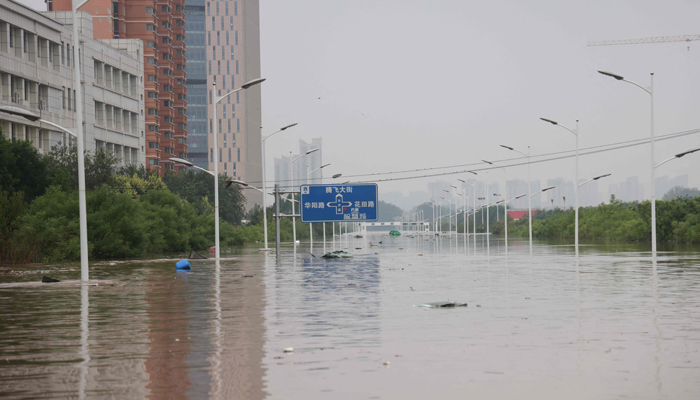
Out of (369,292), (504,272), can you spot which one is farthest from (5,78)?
(369,292)

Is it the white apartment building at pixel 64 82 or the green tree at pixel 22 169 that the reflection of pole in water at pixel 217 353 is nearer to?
the green tree at pixel 22 169

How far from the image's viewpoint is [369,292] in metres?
21.7

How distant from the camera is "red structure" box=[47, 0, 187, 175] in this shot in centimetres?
12000

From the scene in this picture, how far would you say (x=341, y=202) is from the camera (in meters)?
57.3

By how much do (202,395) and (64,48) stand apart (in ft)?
256

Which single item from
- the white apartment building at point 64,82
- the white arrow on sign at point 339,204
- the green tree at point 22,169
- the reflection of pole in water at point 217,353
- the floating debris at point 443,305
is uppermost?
the white apartment building at point 64,82

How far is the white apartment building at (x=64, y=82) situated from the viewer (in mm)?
69375

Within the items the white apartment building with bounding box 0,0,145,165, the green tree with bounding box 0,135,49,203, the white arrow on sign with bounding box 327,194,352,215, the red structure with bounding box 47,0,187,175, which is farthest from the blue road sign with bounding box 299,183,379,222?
the red structure with bounding box 47,0,187,175

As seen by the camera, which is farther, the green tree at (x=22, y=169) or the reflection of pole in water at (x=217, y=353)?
the green tree at (x=22, y=169)

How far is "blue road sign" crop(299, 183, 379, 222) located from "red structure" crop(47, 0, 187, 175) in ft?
228

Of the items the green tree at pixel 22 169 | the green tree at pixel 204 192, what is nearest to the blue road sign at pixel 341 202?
the green tree at pixel 22 169

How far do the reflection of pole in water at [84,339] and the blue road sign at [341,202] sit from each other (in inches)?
1412

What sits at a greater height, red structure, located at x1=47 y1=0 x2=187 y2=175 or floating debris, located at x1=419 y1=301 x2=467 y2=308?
red structure, located at x1=47 y1=0 x2=187 y2=175

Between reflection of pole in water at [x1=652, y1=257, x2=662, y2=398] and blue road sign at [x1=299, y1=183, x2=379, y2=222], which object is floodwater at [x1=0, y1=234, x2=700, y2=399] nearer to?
reflection of pole in water at [x1=652, y1=257, x2=662, y2=398]
